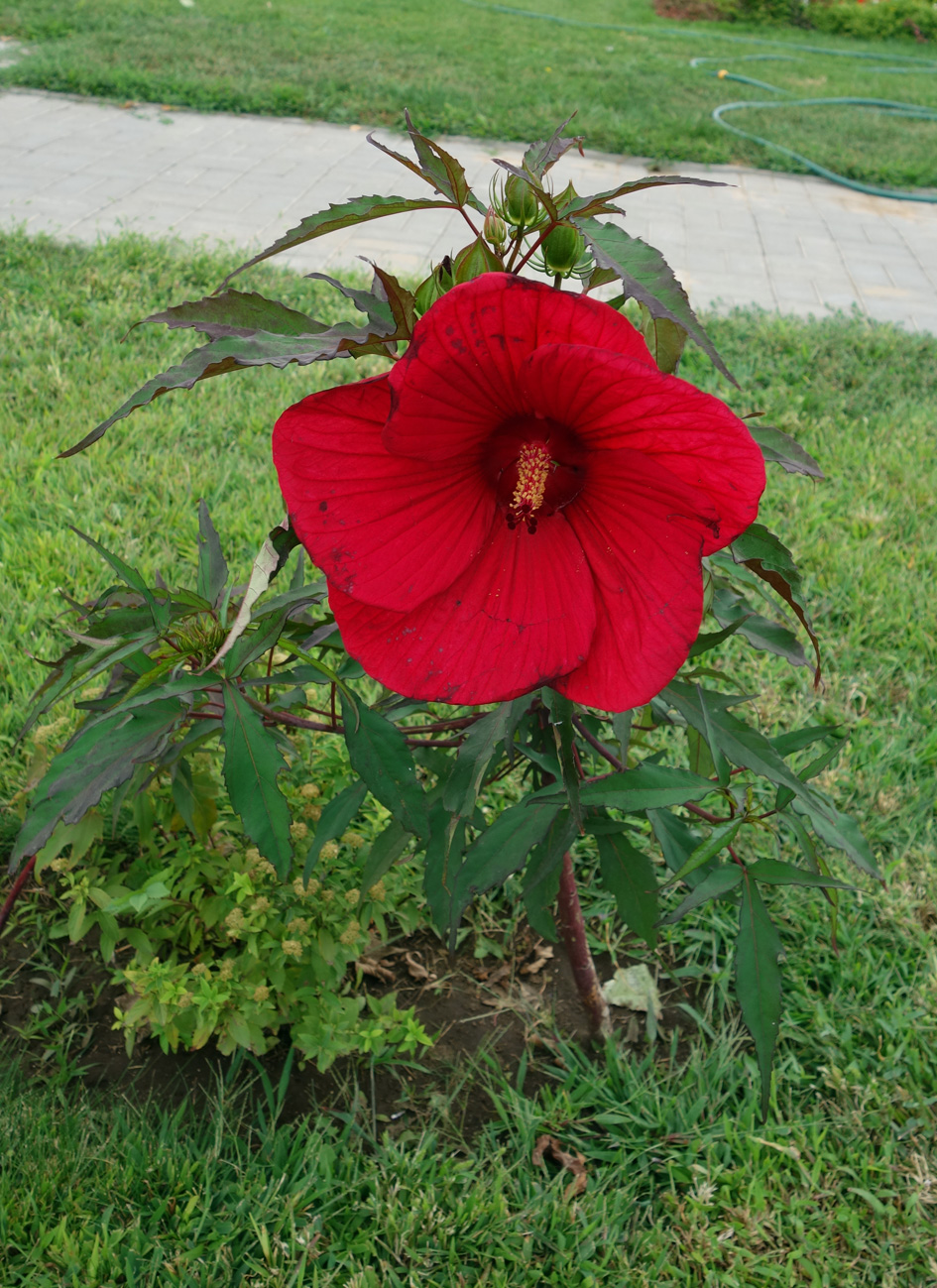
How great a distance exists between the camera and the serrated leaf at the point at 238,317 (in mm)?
885

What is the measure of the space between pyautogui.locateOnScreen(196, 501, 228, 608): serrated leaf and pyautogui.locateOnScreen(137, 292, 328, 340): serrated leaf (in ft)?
1.27

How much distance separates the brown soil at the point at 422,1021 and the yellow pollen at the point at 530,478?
1.15 m

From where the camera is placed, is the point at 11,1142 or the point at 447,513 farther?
the point at 11,1142

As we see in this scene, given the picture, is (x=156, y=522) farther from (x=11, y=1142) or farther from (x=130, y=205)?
(x=130, y=205)

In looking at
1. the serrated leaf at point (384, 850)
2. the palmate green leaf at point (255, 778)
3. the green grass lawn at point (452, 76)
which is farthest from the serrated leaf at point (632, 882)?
the green grass lawn at point (452, 76)

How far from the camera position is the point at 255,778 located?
3.69ft

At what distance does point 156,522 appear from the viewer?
9.24ft

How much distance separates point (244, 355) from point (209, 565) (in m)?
0.48

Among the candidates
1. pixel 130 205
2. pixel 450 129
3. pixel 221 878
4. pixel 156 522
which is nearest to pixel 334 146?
pixel 450 129

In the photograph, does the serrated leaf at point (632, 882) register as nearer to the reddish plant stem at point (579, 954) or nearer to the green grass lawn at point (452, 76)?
the reddish plant stem at point (579, 954)

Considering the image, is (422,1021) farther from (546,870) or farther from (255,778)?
(255,778)

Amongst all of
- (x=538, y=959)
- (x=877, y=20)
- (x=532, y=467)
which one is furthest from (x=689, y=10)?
(x=532, y=467)

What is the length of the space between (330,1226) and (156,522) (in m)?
1.87

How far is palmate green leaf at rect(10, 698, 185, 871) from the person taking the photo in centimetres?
109
